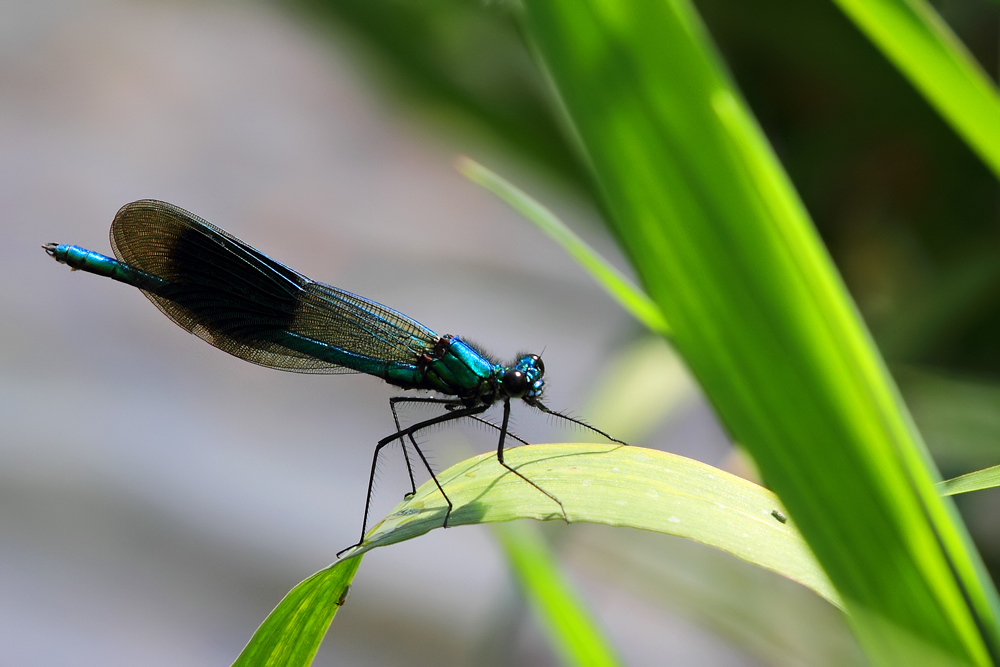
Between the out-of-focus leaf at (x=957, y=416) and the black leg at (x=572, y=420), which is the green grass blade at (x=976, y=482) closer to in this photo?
the black leg at (x=572, y=420)

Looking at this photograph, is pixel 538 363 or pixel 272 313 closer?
pixel 538 363

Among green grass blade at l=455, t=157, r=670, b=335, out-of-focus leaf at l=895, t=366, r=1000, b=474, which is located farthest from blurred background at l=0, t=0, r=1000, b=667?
green grass blade at l=455, t=157, r=670, b=335

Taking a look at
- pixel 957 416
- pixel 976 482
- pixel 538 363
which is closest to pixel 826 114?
pixel 957 416

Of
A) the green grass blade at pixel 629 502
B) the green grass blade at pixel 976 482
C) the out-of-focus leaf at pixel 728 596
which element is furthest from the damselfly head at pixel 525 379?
the green grass blade at pixel 976 482

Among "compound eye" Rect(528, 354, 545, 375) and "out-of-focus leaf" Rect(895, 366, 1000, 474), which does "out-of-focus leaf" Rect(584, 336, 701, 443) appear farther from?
"out-of-focus leaf" Rect(895, 366, 1000, 474)

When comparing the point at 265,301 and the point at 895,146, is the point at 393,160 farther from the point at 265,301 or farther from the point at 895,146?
the point at 265,301

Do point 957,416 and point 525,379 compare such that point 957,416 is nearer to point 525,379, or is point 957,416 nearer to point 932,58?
point 525,379
